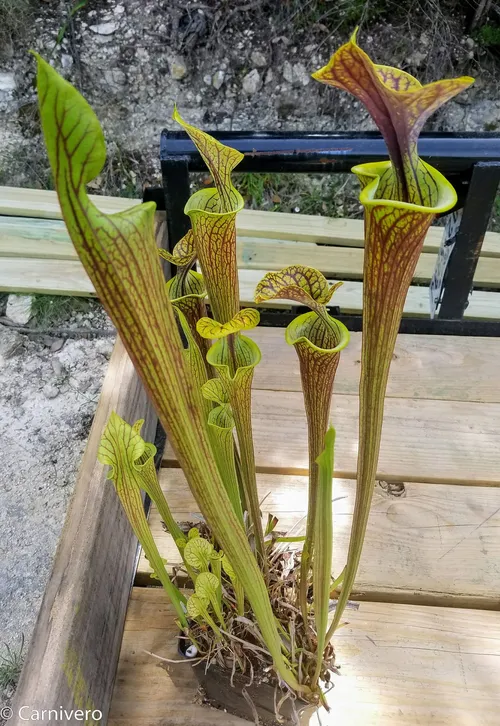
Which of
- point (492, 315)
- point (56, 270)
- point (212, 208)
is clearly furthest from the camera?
point (56, 270)

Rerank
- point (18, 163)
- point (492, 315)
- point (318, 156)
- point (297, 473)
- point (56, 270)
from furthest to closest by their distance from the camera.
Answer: point (18, 163)
point (56, 270)
point (492, 315)
point (297, 473)
point (318, 156)

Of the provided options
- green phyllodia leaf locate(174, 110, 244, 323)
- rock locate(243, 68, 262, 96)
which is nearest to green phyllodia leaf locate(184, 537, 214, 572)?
green phyllodia leaf locate(174, 110, 244, 323)

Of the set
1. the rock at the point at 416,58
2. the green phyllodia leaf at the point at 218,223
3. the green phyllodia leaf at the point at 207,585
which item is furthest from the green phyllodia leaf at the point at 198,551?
the rock at the point at 416,58

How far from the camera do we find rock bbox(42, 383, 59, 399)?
181 centimetres

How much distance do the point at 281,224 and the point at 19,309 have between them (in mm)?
1012

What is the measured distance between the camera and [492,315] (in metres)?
1.56

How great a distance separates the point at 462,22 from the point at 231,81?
113cm

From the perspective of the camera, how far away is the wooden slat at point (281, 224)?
1.81m

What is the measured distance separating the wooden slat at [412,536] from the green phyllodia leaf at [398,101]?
533 millimetres

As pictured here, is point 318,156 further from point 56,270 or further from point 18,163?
point 18,163

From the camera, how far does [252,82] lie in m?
2.51

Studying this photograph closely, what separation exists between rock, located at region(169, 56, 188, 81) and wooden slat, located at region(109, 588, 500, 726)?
245 cm

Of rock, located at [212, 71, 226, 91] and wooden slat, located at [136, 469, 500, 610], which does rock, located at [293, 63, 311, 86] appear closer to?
rock, located at [212, 71, 226, 91]

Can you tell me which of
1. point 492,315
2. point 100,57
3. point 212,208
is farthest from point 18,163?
point 212,208
